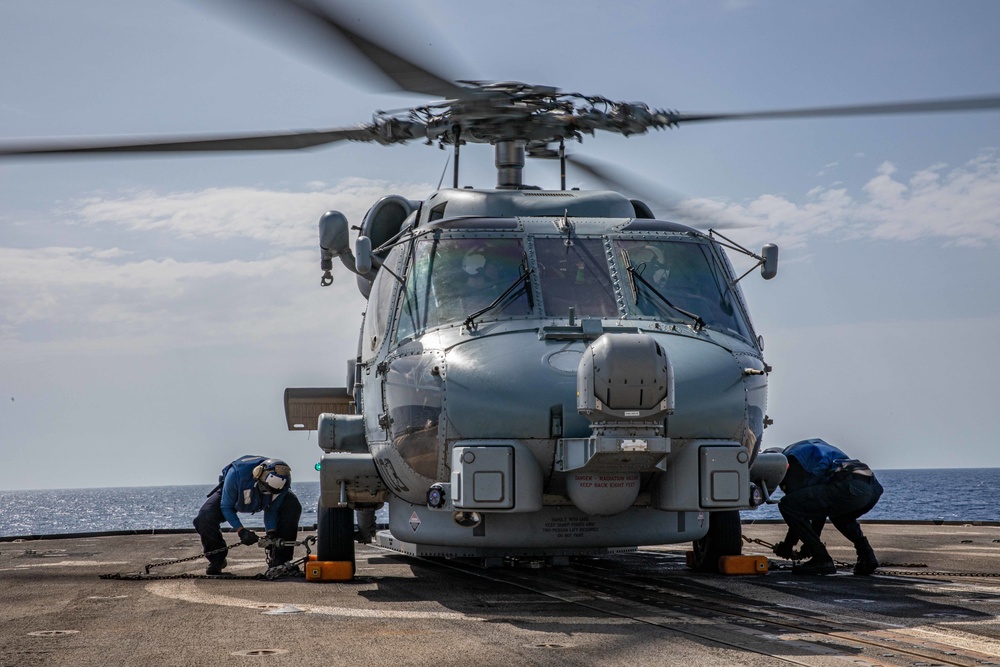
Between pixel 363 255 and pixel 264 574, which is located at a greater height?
pixel 363 255

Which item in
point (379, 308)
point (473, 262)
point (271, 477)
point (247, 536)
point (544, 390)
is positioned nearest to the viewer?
point (544, 390)

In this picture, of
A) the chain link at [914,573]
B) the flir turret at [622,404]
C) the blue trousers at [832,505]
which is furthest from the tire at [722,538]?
the flir turret at [622,404]

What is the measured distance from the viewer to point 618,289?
408 inches

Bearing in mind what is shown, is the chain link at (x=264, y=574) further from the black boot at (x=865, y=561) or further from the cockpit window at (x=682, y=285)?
the black boot at (x=865, y=561)

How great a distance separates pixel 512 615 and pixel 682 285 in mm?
3604

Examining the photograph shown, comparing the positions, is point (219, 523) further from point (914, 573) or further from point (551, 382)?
point (914, 573)

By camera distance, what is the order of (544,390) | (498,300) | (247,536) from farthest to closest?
(247,536) → (498,300) → (544,390)

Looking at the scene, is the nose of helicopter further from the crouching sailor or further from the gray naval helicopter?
the crouching sailor

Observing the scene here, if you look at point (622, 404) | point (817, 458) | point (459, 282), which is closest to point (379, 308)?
point (459, 282)

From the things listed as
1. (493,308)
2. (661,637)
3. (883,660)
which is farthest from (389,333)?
(883,660)

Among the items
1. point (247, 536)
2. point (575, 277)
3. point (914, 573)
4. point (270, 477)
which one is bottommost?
point (914, 573)

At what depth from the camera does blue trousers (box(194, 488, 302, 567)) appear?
12.5 m

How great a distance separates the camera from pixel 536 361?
9227 mm

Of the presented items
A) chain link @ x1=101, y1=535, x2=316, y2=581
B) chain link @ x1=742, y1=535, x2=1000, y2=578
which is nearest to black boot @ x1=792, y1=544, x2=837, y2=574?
chain link @ x1=742, y1=535, x2=1000, y2=578
